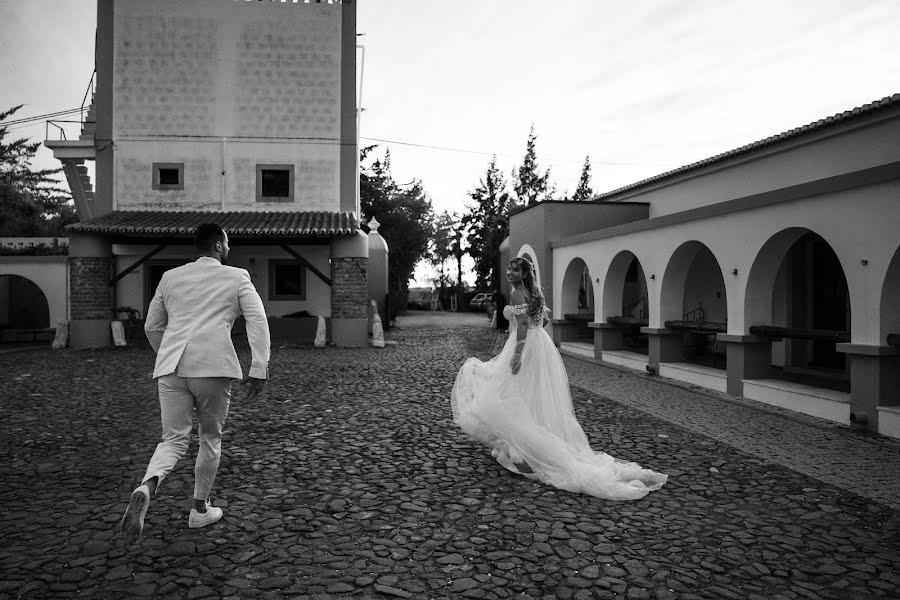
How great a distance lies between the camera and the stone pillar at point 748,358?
910 cm

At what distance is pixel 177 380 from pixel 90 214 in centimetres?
2076

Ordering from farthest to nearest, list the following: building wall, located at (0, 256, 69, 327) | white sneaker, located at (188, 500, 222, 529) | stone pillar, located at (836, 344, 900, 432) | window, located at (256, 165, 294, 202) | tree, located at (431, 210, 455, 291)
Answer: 1. tree, located at (431, 210, 455, 291)
2. building wall, located at (0, 256, 69, 327)
3. window, located at (256, 165, 294, 202)
4. stone pillar, located at (836, 344, 900, 432)
5. white sneaker, located at (188, 500, 222, 529)

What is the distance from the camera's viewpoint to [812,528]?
416 cm

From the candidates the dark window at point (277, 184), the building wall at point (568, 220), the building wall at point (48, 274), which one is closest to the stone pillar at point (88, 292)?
the building wall at point (48, 274)

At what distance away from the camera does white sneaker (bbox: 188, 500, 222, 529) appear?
3967 millimetres

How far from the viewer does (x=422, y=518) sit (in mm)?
4273

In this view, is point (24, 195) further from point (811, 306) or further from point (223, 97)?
point (811, 306)

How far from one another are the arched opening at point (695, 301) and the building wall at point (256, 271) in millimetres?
11190

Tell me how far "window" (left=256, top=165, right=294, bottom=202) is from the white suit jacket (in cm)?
1551

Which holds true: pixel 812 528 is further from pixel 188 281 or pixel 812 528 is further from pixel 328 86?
pixel 328 86

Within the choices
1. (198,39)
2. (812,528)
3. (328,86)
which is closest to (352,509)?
(812,528)

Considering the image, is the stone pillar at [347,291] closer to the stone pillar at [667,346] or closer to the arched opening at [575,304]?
the arched opening at [575,304]

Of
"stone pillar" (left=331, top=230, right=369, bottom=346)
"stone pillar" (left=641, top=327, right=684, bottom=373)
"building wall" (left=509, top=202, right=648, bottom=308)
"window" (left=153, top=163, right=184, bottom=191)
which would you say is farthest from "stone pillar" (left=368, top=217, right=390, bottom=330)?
"stone pillar" (left=641, top=327, right=684, bottom=373)

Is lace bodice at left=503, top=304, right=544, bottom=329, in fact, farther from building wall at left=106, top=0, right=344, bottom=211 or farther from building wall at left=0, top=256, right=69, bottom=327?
building wall at left=0, top=256, right=69, bottom=327
